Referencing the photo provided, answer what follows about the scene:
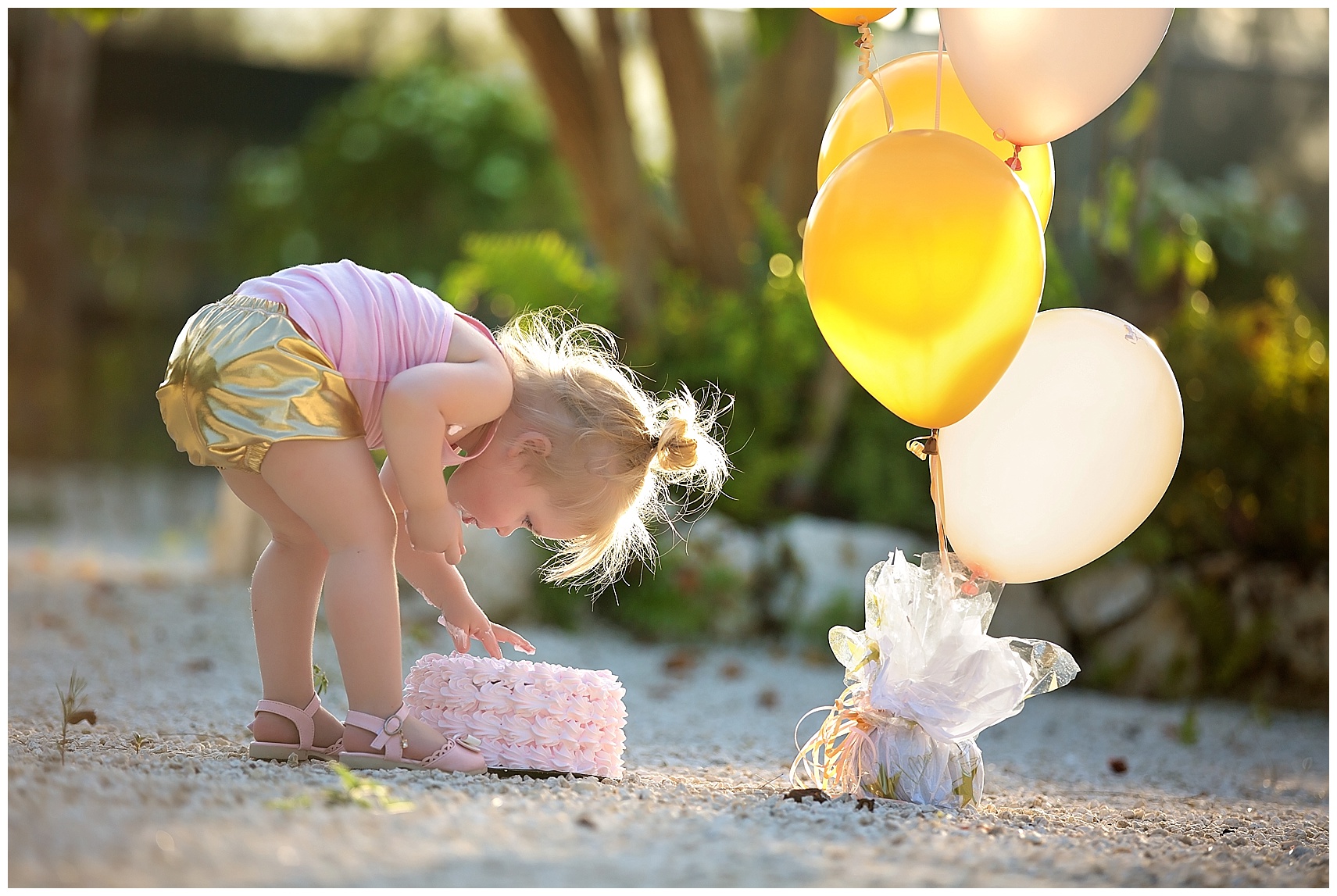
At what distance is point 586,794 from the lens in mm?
1720

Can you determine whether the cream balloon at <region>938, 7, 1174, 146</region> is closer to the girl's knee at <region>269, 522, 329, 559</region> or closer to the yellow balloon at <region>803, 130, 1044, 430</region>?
the yellow balloon at <region>803, 130, 1044, 430</region>

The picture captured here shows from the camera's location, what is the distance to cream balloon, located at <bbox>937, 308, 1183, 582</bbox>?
2.03 meters

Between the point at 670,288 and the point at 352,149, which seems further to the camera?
the point at 352,149

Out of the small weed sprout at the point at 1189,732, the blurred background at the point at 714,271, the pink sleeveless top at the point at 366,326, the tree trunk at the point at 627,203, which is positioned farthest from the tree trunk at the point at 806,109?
the pink sleeveless top at the point at 366,326

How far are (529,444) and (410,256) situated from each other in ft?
24.6

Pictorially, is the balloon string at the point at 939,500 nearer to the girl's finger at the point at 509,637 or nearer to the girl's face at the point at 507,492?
the girl's face at the point at 507,492

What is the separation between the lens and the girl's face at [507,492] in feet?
6.59

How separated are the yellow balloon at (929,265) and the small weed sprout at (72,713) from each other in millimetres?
1383

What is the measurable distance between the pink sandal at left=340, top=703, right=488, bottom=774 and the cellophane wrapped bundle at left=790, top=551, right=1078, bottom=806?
561mm

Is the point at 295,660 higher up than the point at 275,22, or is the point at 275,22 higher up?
the point at 275,22

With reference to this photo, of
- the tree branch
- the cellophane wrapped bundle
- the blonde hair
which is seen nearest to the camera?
the cellophane wrapped bundle

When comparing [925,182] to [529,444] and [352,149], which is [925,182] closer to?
[529,444]

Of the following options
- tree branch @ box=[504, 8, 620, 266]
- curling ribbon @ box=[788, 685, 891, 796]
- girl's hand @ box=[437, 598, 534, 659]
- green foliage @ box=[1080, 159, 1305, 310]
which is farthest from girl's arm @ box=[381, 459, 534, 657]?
green foliage @ box=[1080, 159, 1305, 310]

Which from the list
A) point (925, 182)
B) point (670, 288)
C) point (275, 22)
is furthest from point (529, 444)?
point (275, 22)
